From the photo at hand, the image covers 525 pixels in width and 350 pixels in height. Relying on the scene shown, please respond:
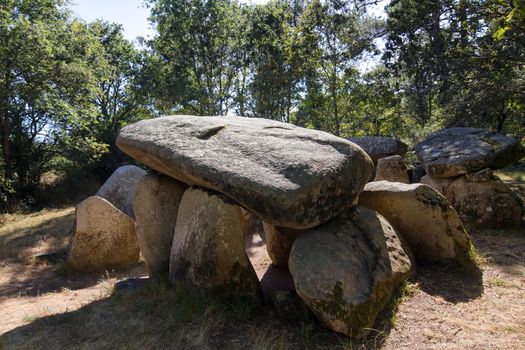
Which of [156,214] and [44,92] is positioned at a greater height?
[44,92]

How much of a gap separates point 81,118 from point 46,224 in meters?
5.28

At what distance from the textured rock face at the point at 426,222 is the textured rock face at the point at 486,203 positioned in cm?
217

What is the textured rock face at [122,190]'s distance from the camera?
31.3 feet

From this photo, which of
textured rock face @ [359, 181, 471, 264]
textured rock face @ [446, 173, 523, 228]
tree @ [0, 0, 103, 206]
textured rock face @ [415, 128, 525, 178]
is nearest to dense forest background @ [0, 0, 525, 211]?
tree @ [0, 0, 103, 206]

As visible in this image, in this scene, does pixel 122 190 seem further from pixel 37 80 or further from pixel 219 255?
pixel 37 80

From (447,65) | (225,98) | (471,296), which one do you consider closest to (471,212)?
(471,296)

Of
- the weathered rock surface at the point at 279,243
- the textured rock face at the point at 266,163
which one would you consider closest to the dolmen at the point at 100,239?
the textured rock face at the point at 266,163

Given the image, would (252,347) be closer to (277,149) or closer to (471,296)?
(277,149)

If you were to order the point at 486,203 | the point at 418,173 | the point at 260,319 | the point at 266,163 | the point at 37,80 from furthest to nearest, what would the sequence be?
the point at 37,80
the point at 418,173
the point at 486,203
the point at 266,163
the point at 260,319

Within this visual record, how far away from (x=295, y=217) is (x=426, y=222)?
2.16 meters

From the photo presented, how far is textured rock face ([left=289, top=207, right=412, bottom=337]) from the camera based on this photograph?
3682mm

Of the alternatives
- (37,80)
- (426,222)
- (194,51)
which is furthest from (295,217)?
(194,51)

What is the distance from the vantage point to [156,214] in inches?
228

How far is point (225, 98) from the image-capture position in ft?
68.4
